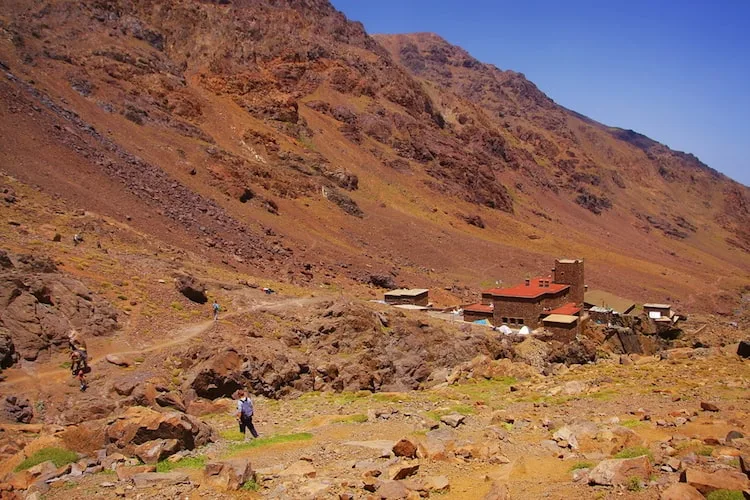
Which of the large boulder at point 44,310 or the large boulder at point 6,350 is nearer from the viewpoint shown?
the large boulder at point 6,350

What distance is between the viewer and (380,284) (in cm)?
4188

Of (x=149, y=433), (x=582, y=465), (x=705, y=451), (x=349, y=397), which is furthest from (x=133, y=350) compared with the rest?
(x=705, y=451)

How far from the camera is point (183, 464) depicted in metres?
10.5

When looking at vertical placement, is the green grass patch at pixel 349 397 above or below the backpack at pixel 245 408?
below

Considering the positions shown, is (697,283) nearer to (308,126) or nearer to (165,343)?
(308,126)

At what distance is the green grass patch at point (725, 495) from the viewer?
6.70m

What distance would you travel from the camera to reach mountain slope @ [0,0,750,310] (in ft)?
126

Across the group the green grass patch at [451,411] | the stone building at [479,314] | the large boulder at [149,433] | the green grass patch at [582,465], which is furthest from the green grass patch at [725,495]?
the stone building at [479,314]

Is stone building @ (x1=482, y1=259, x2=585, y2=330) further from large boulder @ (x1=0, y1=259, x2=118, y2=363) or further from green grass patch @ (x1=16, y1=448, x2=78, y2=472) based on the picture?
green grass patch @ (x1=16, y1=448, x2=78, y2=472)

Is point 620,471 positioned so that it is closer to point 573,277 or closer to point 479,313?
point 479,313

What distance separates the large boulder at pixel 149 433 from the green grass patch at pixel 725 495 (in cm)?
872

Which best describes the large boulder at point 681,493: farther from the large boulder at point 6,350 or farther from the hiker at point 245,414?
the large boulder at point 6,350

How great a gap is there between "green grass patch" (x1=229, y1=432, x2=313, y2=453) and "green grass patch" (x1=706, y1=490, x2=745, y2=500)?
765 centimetres

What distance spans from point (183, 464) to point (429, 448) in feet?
14.3
